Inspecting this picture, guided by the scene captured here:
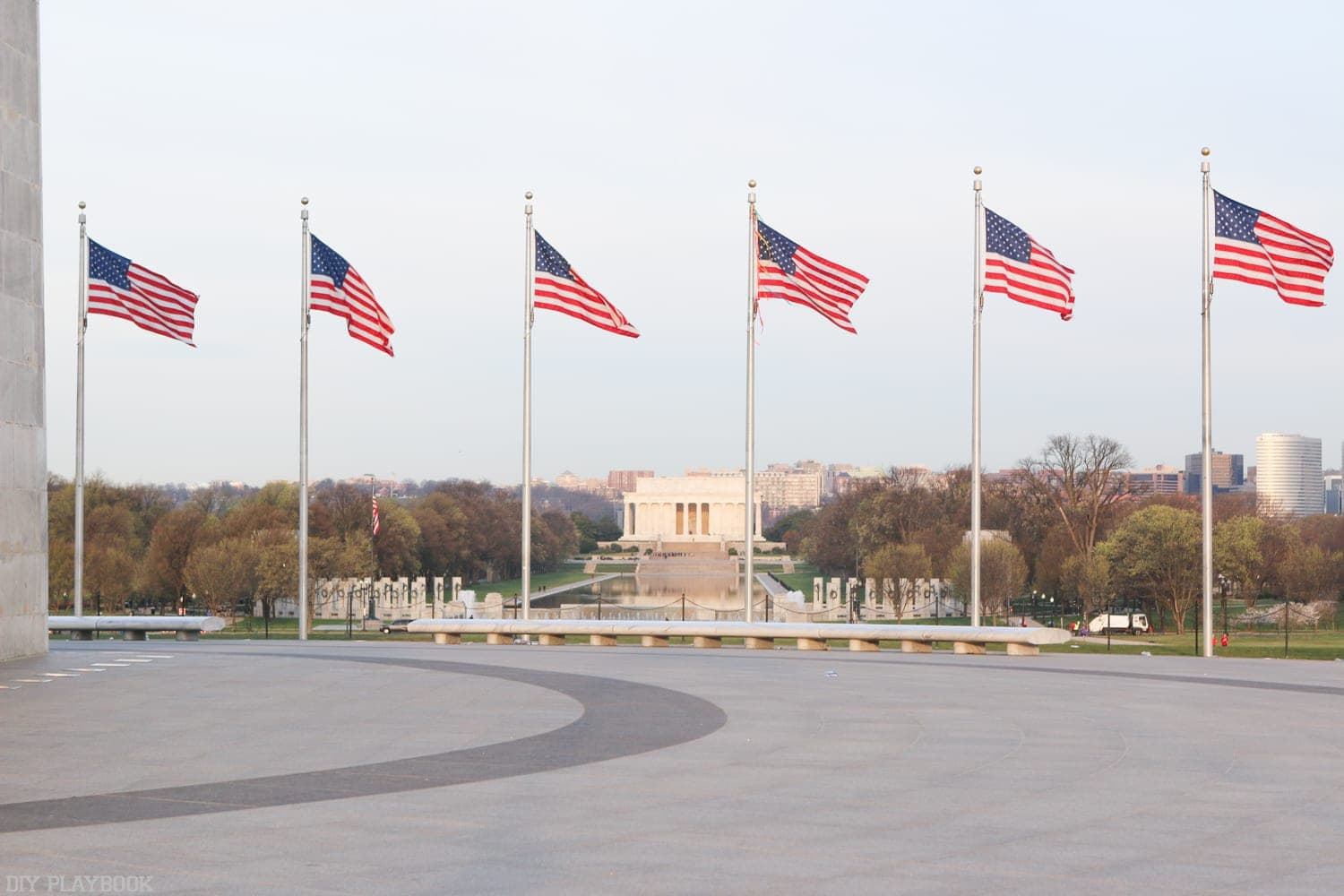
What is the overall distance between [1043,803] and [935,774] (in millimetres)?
1533

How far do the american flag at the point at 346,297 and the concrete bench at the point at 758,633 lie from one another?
6425 millimetres

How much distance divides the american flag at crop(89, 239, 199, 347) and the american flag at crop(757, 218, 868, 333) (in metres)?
13.5

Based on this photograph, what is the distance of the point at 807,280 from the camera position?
30.7m

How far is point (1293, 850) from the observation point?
9.60m

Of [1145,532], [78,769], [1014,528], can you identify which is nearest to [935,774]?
[78,769]

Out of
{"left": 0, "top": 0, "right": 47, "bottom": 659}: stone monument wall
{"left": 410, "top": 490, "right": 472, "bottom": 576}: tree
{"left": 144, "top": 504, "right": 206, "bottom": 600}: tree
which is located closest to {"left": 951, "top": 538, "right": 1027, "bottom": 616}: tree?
{"left": 144, "top": 504, "right": 206, "bottom": 600}: tree

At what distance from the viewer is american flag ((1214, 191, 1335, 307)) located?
27.9 m

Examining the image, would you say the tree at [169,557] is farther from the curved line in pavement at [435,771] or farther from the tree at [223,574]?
the curved line in pavement at [435,771]

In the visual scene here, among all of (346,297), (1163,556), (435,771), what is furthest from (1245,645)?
(435,771)

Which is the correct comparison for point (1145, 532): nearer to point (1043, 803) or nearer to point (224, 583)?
point (224, 583)

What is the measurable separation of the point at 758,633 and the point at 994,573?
1554 inches

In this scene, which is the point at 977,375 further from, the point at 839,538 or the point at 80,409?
the point at 839,538

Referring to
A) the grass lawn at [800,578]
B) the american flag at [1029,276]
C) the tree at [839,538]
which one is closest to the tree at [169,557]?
the grass lawn at [800,578]

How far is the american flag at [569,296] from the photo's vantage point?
103ft
